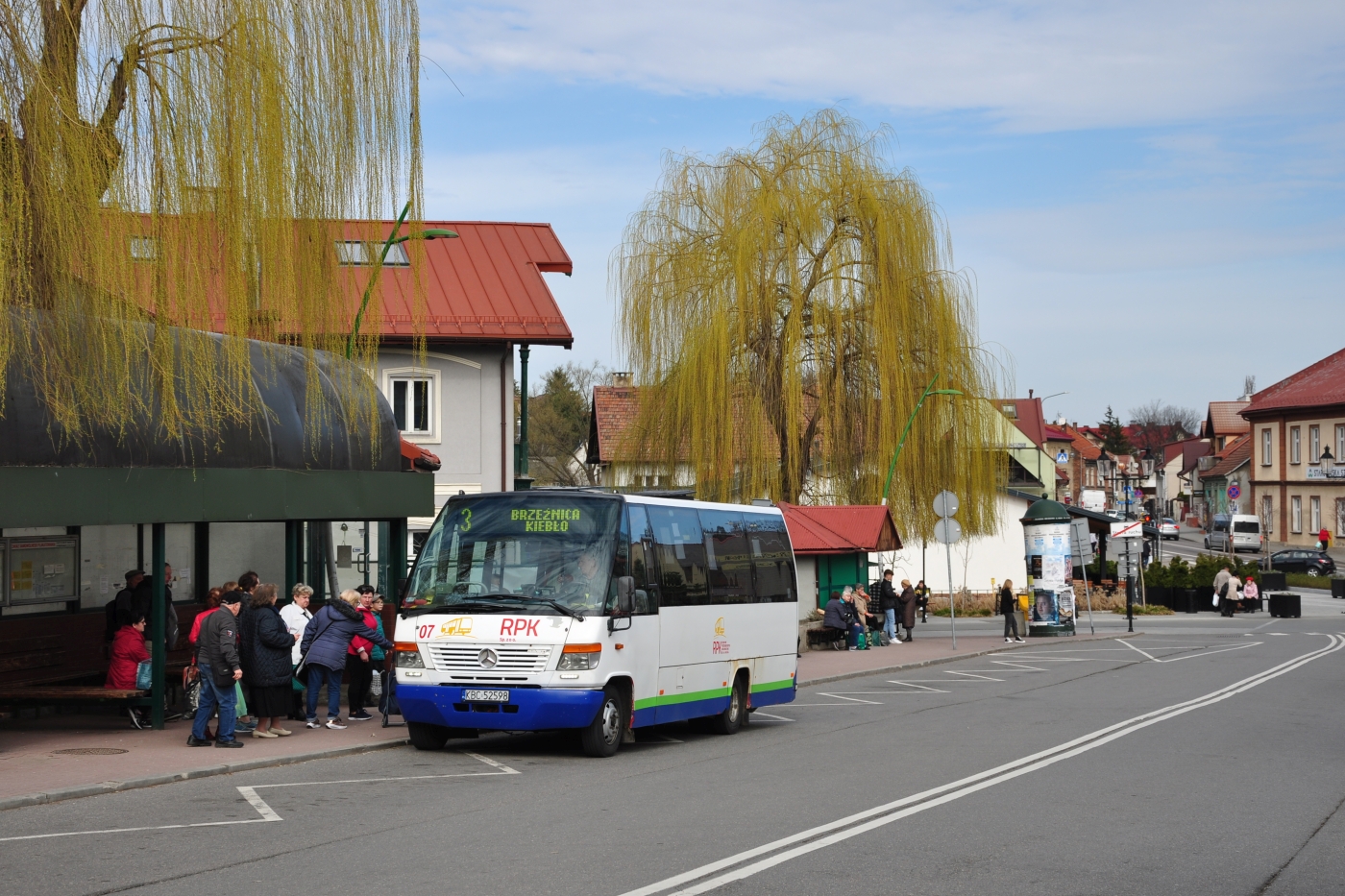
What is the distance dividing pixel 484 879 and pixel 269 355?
735cm

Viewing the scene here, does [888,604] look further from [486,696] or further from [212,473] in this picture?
[486,696]

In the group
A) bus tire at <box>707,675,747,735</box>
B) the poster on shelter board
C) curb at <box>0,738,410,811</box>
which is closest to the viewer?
curb at <box>0,738,410,811</box>

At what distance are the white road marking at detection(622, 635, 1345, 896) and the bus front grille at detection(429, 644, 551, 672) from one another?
13.2 feet

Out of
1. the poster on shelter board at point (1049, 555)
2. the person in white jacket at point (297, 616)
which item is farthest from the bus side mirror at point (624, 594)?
the poster on shelter board at point (1049, 555)

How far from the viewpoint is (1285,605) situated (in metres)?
49.3

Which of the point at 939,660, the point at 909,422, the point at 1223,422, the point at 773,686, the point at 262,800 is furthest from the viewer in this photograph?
the point at 1223,422

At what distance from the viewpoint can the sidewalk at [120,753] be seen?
11391 mm

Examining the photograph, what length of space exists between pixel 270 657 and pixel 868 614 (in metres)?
21.5

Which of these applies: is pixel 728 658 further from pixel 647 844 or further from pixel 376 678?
pixel 647 844

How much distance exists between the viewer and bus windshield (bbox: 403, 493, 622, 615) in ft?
45.3

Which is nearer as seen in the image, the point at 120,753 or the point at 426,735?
the point at 120,753

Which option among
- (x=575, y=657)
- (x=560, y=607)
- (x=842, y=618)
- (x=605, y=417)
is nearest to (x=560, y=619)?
(x=560, y=607)

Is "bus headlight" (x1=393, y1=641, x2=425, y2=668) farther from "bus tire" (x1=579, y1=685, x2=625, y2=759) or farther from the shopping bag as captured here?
the shopping bag

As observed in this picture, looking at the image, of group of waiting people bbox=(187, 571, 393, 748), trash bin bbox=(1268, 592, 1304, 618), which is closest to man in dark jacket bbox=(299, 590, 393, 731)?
group of waiting people bbox=(187, 571, 393, 748)
